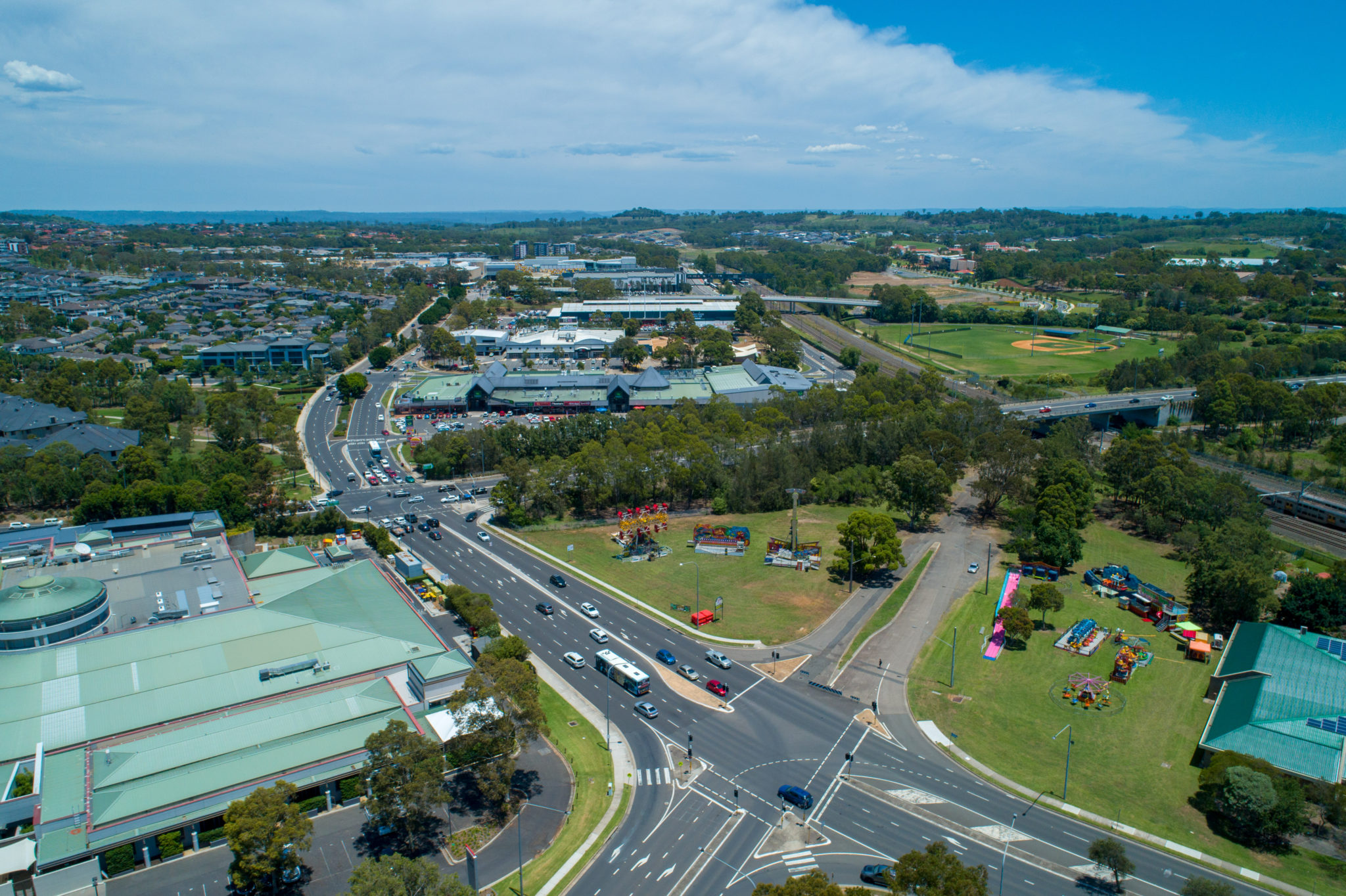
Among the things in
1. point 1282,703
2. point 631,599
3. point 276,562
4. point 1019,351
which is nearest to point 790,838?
point 631,599

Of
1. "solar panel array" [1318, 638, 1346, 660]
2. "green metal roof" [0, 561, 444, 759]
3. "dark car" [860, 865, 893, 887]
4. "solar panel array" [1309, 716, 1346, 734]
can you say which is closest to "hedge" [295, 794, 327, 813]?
"green metal roof" [0, 561, 444, 759]

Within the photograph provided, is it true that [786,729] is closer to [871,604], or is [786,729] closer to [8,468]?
[871,604]

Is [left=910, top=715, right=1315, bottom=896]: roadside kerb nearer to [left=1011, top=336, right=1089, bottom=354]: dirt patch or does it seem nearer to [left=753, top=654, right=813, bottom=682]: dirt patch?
[left=753, top=654, right=813, bottom=682]: dirt patch

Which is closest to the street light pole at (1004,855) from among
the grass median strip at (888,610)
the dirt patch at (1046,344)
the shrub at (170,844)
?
the grass median strip at (888,610)

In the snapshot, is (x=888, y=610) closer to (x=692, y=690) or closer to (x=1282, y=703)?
(x=692, y=690)

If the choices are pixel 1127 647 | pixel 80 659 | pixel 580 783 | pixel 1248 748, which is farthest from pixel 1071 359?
pixel 80 659
